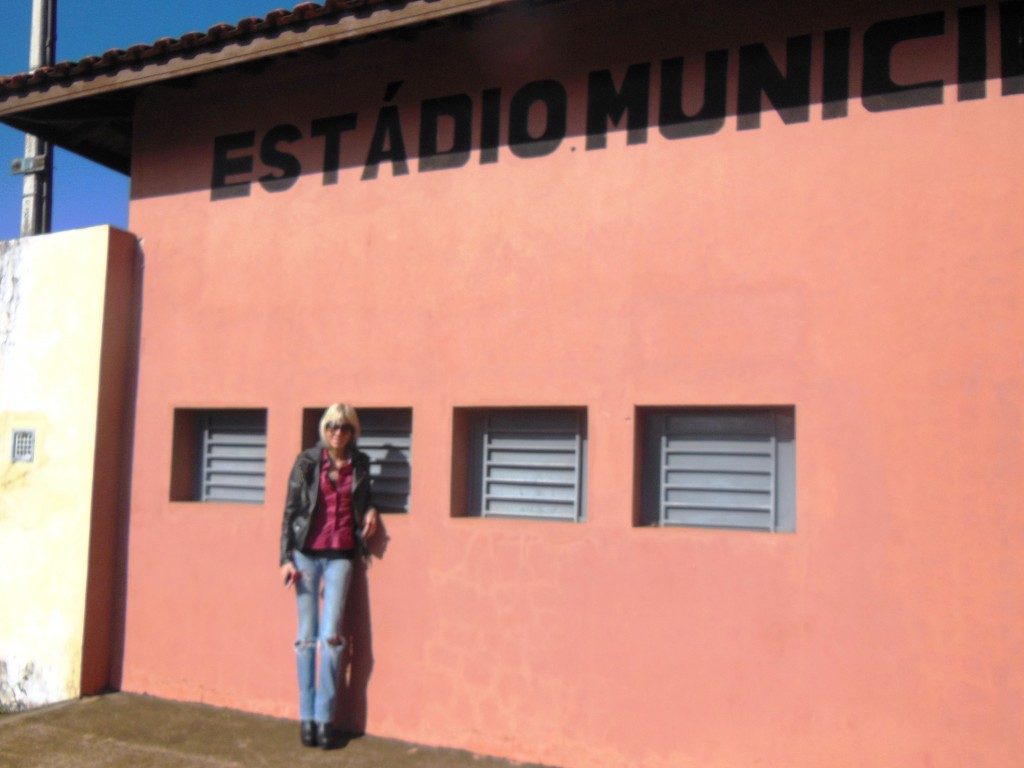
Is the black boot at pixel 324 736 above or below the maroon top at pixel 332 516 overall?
below

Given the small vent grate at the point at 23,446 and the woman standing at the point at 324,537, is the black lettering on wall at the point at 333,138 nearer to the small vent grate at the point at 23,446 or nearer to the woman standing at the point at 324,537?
the woman standing at the point at 324,537

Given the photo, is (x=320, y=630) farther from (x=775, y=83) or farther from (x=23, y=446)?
(x=775, y=83)

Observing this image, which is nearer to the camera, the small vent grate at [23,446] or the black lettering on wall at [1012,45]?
the black lettering on wall at [1012,45]

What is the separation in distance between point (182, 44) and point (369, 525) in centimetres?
320

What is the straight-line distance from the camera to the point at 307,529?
239 inches

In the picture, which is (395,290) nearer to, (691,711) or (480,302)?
(480,302)

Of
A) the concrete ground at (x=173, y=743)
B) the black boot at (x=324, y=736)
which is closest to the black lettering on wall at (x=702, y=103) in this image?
the concrete ground at (x=173, y=743)

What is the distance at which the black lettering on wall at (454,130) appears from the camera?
6199 millimetres

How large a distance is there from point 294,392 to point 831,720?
144 inches

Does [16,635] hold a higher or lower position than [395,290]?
lower

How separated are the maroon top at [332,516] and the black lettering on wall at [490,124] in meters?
2.02

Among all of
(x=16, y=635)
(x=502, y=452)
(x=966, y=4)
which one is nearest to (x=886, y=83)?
(x=966, y=4)

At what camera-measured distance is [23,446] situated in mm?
7387

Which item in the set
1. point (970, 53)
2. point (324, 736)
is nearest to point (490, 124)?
point (970, 53)
